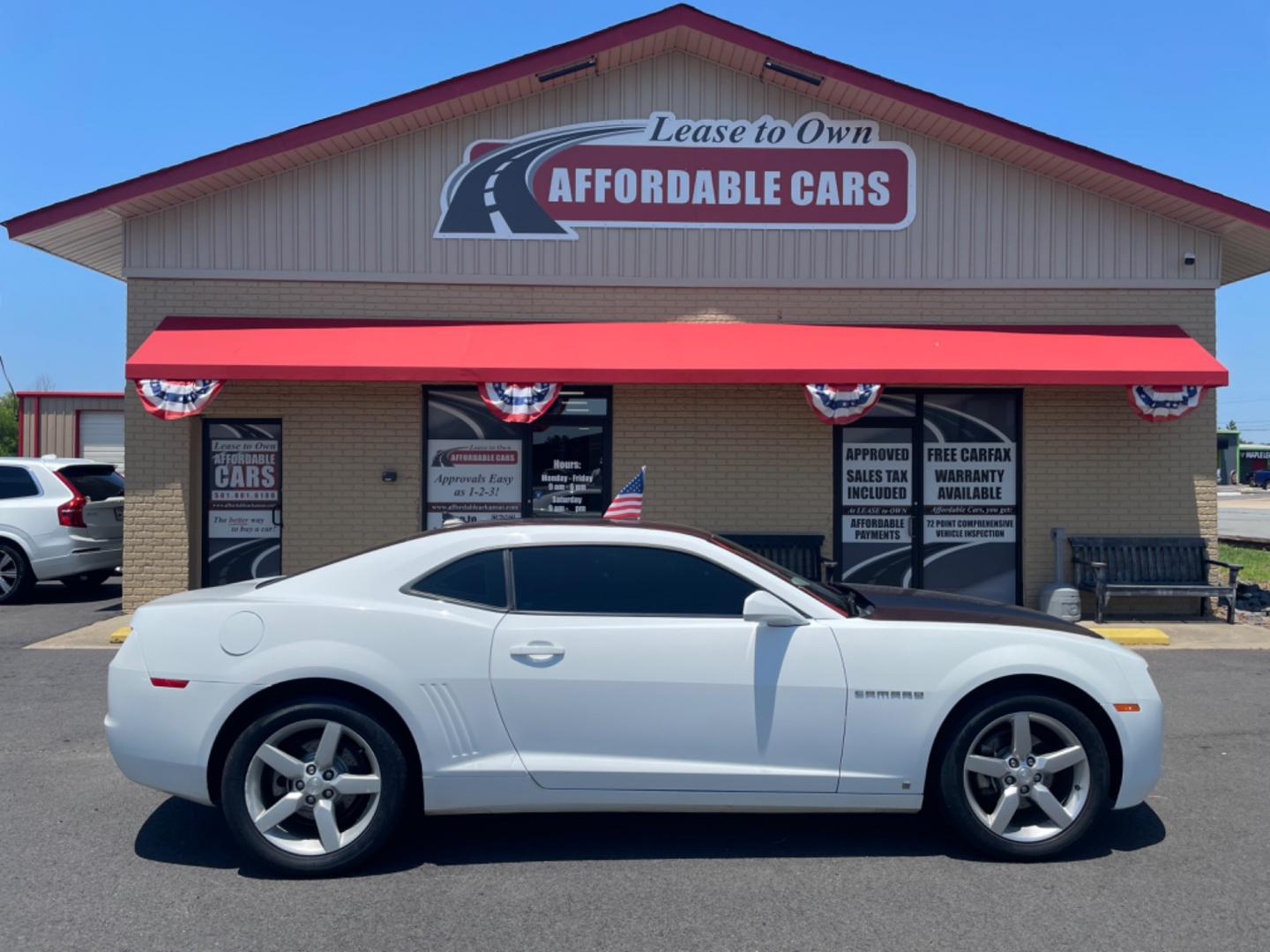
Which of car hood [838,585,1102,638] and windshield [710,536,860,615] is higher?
windshield [710,536,860,615]

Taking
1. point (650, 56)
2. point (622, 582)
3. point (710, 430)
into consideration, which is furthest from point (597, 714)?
point (650, 56)

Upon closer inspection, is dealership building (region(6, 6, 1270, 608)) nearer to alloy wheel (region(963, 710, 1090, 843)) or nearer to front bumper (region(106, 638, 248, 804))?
alloy wheel (region(963, 710, 1090, 843))

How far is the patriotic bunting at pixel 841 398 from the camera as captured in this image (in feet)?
35.5

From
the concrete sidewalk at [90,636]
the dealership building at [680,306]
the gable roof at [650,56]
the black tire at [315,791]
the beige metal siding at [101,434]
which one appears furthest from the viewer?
the beige metal siding at [101,434]

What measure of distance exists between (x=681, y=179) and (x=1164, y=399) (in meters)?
5.61

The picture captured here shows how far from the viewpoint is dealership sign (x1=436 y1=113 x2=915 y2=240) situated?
12.0 meters

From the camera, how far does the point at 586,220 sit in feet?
39.4

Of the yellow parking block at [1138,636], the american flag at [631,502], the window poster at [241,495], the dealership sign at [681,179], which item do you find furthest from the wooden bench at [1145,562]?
the window poster at [241,495]

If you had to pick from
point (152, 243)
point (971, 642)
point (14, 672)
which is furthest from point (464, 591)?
point (152, 243)

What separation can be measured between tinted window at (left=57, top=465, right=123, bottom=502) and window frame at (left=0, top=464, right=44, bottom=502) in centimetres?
Answer: 27

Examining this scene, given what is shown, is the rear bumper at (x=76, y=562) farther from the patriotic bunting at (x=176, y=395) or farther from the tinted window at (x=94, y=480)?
the patriotic bunting at (x=176, y=395)

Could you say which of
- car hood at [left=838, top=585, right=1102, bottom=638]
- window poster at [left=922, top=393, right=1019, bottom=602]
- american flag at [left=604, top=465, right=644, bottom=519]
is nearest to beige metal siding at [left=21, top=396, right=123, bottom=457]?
window poster at [left=922, top=393, right=1019, bottom=602]

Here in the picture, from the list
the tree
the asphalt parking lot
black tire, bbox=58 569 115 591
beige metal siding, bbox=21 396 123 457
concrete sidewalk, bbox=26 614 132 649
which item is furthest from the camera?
the tree

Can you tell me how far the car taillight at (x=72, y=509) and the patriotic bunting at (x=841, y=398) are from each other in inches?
345
